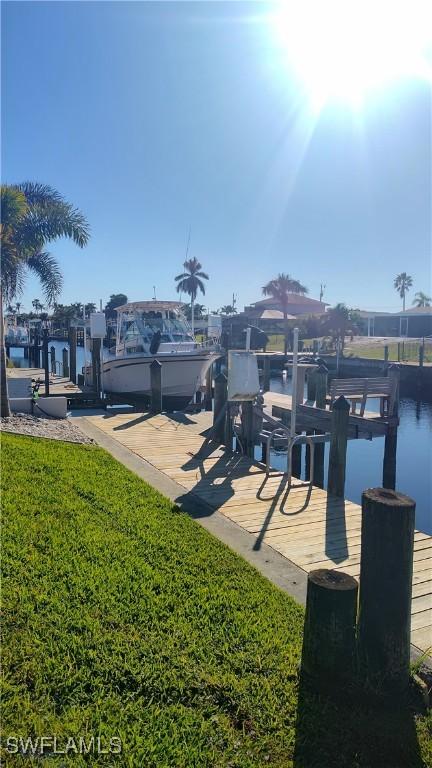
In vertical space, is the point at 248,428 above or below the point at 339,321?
below

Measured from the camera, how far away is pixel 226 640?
323cm

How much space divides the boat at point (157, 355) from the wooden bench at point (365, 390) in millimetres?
6111

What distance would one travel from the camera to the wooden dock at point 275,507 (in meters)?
4.51

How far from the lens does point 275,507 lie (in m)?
6.01

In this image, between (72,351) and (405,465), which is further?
(72,351)

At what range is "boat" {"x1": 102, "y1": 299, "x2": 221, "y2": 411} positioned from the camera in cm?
1630

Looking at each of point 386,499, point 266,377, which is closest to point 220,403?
point 386,499

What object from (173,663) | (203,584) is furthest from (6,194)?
(173,663)

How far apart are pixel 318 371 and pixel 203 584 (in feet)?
28.6

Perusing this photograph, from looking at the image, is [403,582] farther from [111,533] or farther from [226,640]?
[111,533]

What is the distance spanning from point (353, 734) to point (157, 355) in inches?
557

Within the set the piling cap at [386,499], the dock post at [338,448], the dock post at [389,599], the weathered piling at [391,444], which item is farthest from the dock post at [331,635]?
the weathered piling at [391,444]

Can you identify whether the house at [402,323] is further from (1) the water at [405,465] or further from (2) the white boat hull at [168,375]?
(2) the white boat hull at [168,375]

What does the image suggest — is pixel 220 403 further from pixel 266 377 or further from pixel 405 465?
pixel 266 377
